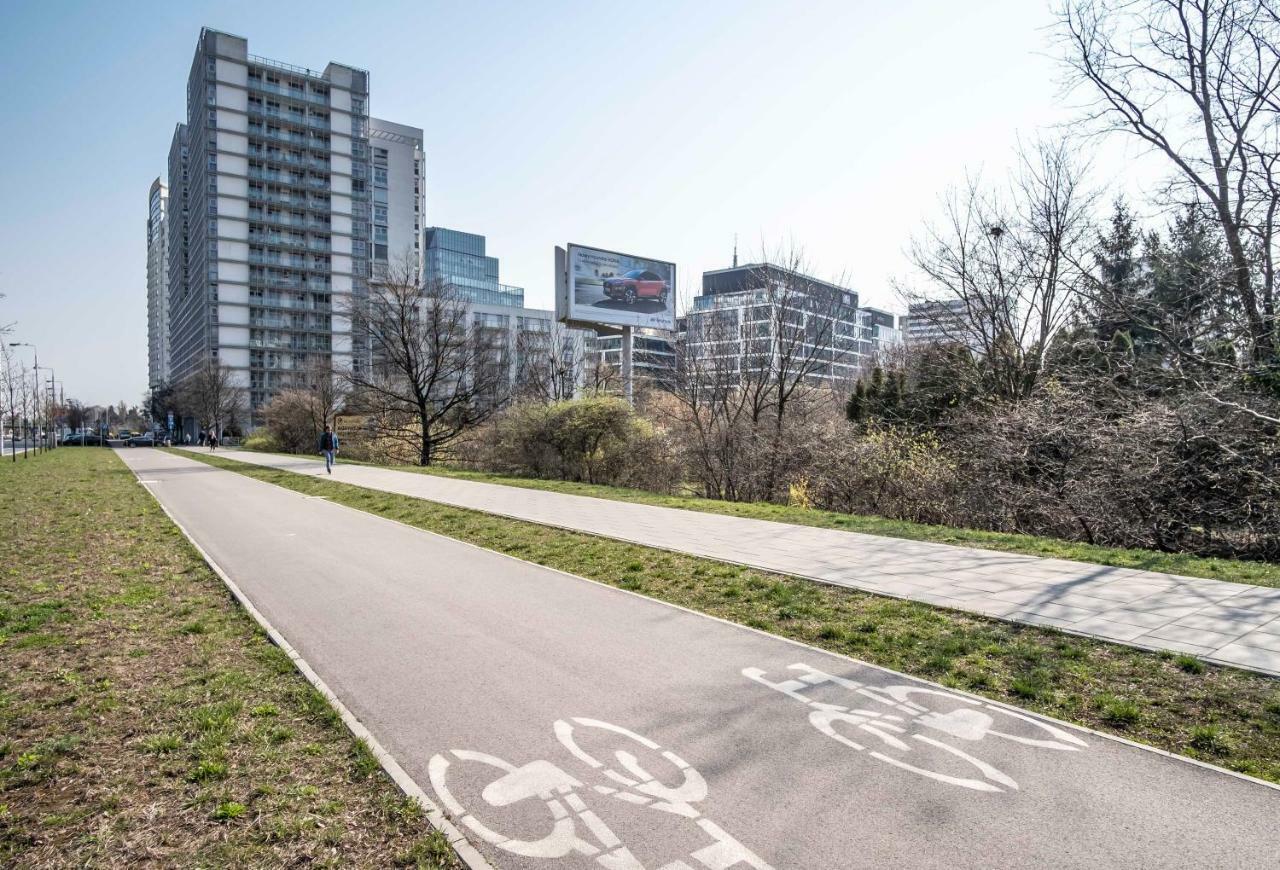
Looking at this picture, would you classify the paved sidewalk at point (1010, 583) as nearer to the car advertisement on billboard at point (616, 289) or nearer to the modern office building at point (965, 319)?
the modern office building at point (965, 319)

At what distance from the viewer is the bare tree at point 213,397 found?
67.4 metres

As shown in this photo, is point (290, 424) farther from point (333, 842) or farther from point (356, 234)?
point (356, 234)

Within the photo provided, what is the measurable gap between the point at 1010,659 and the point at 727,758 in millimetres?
2664

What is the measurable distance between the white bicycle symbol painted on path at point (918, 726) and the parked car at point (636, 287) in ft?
112

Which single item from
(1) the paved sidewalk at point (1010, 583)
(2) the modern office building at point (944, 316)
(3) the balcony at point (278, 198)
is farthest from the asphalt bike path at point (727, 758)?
(3) the balcony at point (278, 198)

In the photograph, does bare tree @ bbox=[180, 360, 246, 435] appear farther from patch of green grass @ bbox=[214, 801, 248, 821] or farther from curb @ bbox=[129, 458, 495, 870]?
patch of green grass @ bbox=[214, 801, 248, 821]

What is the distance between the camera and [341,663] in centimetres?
541

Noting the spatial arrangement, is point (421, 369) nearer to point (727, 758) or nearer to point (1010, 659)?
point (1010, 659)

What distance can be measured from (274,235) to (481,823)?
100923 mm

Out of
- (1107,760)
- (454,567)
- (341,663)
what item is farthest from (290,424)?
(1107,760)

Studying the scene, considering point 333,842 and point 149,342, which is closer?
point 333,842

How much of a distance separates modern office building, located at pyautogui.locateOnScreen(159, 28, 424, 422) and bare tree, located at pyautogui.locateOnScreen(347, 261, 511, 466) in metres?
52.3

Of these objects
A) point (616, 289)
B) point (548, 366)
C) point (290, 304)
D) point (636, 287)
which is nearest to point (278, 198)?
point (290, 304)

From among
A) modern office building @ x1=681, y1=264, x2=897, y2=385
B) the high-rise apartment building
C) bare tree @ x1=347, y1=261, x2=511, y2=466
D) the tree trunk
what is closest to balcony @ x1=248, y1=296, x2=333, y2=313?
the high-rise apartment building
